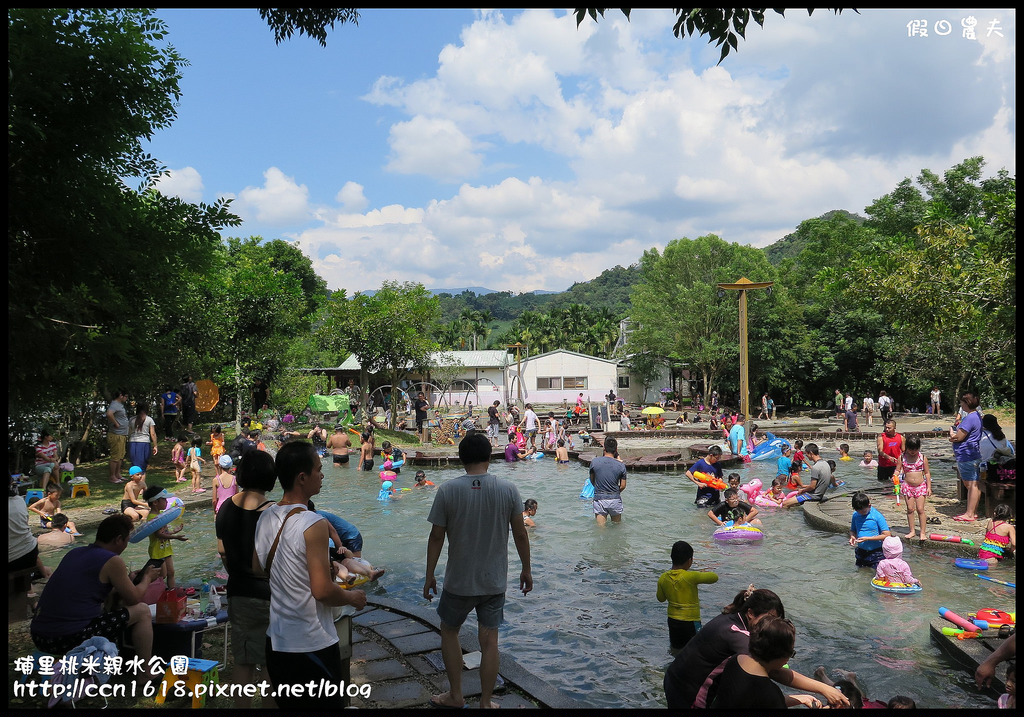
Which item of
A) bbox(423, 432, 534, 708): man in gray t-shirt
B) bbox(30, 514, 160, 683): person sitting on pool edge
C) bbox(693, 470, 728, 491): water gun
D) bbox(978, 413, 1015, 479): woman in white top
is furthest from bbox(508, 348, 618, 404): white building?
bbox(423, 432, 534, 708): man in gray t-shirt

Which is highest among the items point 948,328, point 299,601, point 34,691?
point 948,328

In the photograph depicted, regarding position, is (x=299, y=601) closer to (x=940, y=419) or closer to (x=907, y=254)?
(x=907, y=254)

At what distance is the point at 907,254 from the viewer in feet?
39.2

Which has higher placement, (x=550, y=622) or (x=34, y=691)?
(x=34, y=691)

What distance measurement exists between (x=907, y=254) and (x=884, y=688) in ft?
29.4

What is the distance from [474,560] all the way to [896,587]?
557 cm

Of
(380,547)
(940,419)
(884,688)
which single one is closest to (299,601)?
(884,688)

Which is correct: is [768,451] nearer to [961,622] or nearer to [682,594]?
[961,622]

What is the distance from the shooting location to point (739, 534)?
34.3ft

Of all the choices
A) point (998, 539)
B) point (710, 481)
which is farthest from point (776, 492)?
point (998, 539)

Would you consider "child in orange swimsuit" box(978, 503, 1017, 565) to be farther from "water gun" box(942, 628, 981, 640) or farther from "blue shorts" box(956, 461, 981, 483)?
"water gun" box(942, 628, 981, 640)

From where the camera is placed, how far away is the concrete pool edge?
4.50m

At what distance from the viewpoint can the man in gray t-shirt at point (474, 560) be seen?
4344mm

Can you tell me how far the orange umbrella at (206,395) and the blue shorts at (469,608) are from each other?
2213 cm
